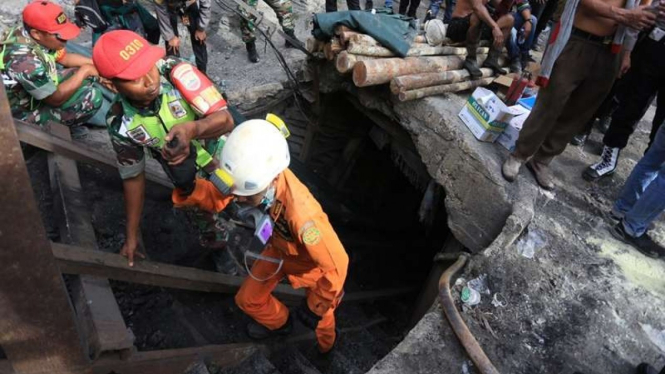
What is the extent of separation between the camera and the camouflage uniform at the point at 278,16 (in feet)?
21.1

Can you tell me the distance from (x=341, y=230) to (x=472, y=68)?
3.20m

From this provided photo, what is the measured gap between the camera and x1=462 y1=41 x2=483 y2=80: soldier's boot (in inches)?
193

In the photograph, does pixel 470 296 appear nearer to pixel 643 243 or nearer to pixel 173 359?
pixel 643 243

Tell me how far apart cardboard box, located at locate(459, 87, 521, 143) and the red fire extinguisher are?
7.88 feet

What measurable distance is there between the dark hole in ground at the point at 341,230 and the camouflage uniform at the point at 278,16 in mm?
1247

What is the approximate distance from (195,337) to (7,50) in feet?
8.61

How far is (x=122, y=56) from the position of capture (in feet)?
7.82

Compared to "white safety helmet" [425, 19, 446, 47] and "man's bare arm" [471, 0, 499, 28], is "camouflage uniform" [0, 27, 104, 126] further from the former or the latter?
"man's bare arm" [471, 0, 499, 28]

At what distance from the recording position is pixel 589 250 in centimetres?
356

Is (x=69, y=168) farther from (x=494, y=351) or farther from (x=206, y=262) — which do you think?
(x=494, y=351)

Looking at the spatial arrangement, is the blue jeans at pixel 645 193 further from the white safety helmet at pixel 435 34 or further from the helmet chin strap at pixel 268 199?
the helmet chin strap at pixel 268 199

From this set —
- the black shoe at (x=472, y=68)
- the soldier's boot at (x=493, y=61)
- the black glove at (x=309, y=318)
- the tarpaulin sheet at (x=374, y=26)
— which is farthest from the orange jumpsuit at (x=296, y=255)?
the soldier's boot at (x=493, y=61)

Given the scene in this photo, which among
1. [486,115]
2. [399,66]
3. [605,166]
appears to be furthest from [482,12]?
[605,166]

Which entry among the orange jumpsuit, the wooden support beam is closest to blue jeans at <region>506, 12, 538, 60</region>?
the orange jumpsuit
